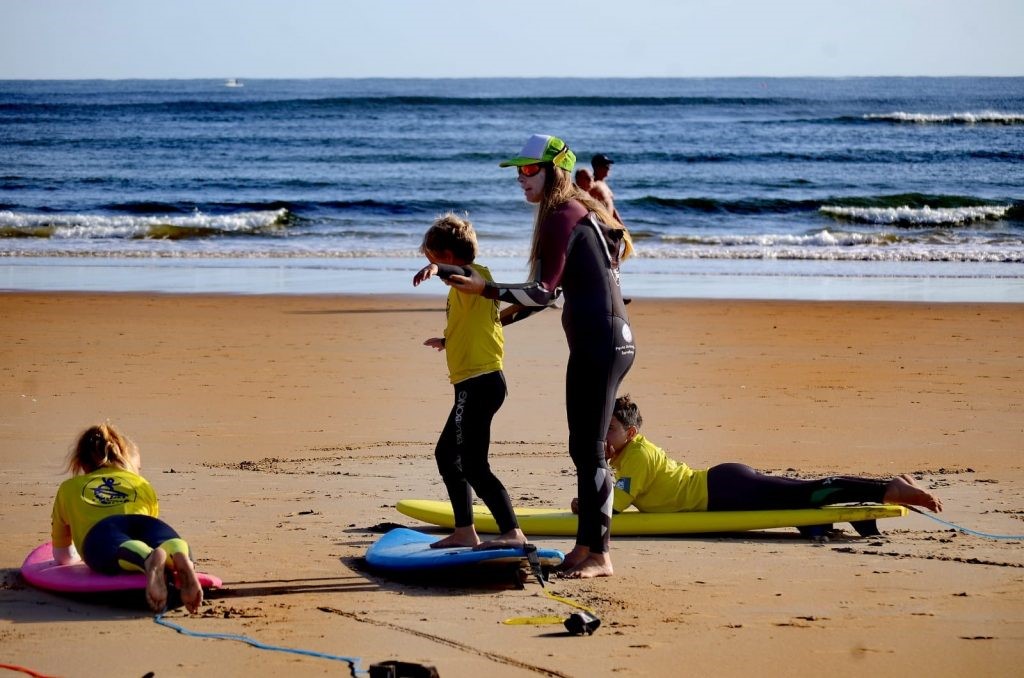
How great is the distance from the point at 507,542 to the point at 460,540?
0.35 metres

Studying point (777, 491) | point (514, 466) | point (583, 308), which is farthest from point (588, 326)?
point (514, 466)

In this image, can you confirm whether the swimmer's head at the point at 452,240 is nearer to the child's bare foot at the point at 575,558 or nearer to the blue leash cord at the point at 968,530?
the child's bare foot at the point at 575,558

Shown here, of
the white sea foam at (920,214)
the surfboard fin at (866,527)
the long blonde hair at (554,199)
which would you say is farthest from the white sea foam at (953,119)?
the long blonde hair at (554,199)

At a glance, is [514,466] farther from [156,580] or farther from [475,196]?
[475,196]

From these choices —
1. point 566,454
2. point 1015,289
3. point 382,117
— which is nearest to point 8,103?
point 382,117

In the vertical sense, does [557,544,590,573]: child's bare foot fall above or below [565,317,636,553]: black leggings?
below

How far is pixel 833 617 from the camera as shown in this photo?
4.57 metres

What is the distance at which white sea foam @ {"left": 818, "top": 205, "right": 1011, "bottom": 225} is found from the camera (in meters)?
27.0

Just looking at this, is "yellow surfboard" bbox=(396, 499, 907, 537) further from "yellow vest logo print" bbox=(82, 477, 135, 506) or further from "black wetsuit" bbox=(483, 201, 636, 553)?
"yellow vest logo print" bbox=(82, 477, 135, 506)

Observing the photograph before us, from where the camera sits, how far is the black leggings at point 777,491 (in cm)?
590

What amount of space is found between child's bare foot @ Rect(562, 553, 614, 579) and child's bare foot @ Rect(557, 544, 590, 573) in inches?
0.6

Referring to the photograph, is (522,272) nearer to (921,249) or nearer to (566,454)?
(921,249)

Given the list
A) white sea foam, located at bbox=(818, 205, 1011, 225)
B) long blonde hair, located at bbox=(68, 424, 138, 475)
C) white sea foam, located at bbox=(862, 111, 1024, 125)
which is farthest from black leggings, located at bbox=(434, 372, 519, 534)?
white sea foam, located at bbox=(862, 111, 1024, 125)

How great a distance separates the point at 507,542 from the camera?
16.8 ft
